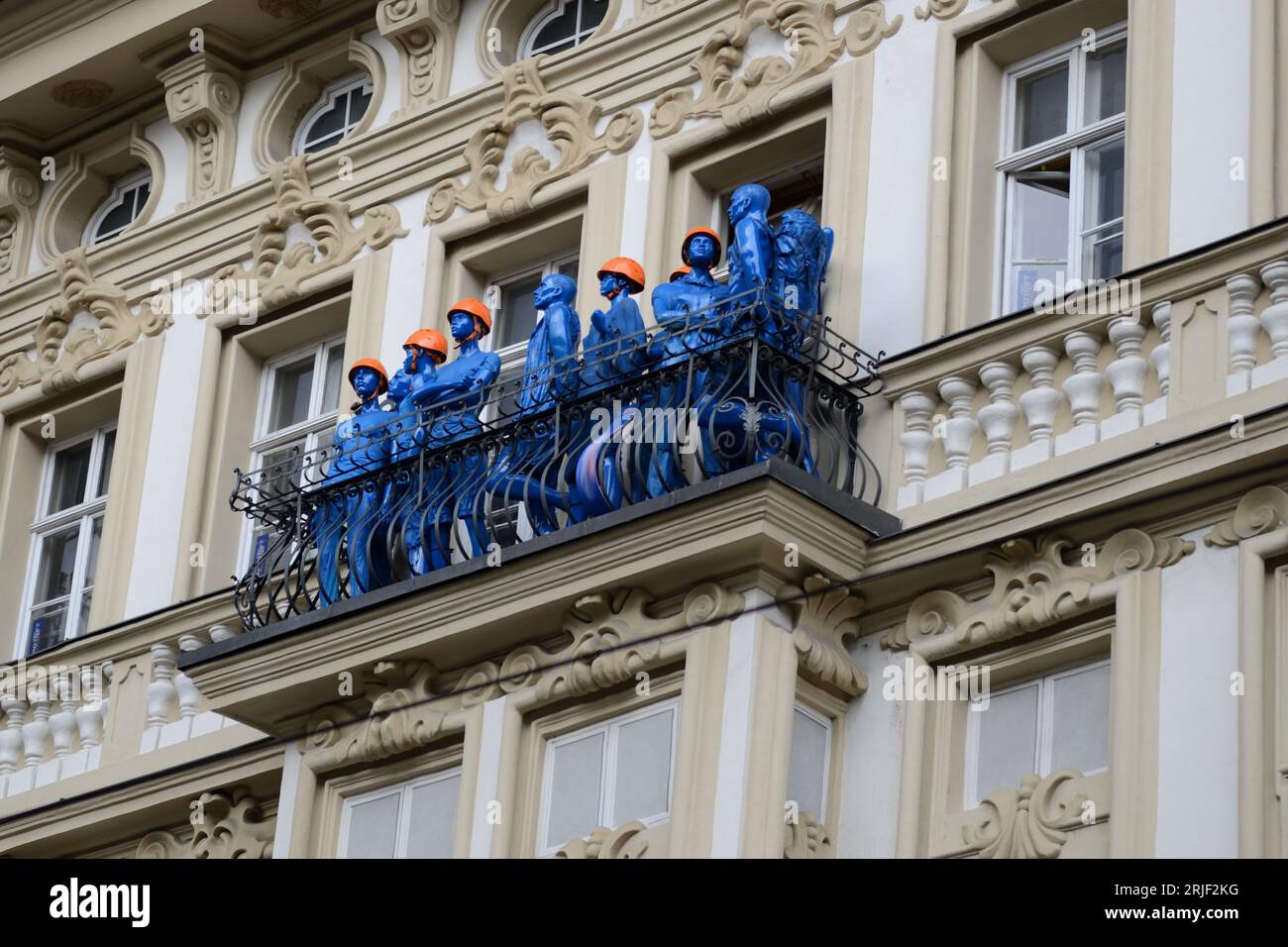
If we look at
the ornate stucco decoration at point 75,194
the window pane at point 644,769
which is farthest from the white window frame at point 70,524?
the window pane at point 644,769

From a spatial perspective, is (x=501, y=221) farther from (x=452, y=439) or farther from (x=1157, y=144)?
(x=1157, y=144)

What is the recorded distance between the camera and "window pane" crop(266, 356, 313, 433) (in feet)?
58.3

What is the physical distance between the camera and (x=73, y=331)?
18906mm

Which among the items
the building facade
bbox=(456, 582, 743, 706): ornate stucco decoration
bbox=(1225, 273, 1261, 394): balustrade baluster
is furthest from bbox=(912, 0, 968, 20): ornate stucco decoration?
bbox=(456, 582, 743, 706): ornate stucco decoration

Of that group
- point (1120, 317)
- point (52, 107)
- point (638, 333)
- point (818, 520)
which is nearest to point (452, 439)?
point (638, 333)

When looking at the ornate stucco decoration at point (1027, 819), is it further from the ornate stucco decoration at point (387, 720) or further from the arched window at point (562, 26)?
the arched window at point (562, 26)

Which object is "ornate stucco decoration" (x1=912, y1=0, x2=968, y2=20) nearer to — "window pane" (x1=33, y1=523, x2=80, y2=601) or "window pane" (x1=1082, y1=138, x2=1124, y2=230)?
"window pane" (x1=1082, y1=138, x2=1124, y2=230)

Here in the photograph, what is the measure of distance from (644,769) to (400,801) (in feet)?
4.73

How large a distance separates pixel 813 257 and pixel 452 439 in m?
1.80

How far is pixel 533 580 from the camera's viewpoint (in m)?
14.0

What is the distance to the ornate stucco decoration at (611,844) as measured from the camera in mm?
13250

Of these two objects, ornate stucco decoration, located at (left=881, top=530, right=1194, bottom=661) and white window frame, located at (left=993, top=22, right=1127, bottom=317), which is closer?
ornate stucco decoration, located at (left=881, top=530, right=1194, bottom=661)

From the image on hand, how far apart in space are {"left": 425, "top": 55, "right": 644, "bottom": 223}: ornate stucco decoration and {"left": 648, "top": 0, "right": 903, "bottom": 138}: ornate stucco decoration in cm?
28

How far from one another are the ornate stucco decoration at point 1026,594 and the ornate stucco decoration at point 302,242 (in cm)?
Result: 474
